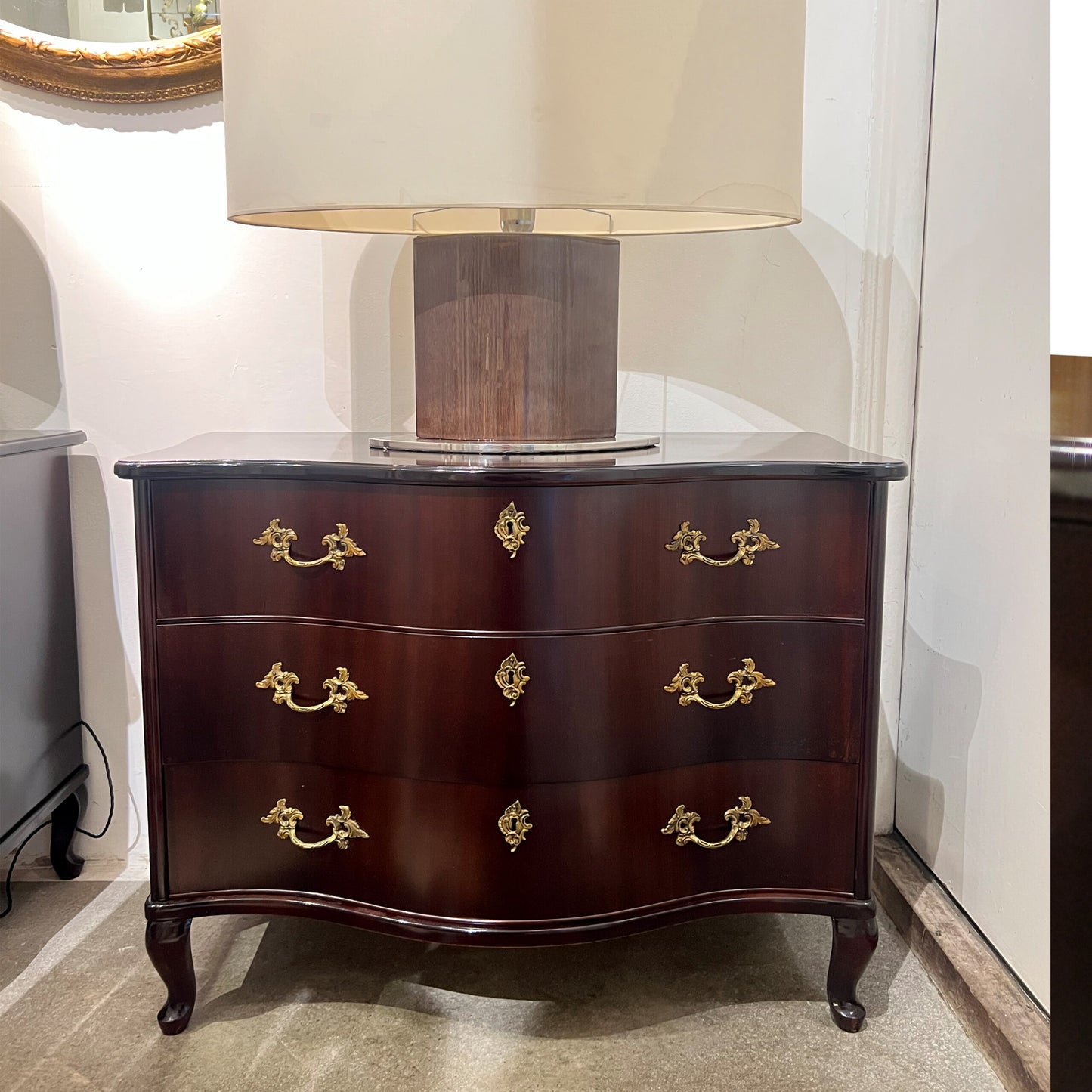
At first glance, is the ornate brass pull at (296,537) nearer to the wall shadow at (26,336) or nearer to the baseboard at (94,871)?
the wall shadow at (26,336)

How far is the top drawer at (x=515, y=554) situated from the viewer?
3.95 ft

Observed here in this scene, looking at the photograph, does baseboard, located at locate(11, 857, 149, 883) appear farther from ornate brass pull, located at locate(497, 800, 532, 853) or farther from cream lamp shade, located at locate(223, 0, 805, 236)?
cream lamp shade, located at locate(223, 0, 805, 236)

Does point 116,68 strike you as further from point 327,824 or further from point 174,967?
point 174,967

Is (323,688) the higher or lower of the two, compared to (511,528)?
lower

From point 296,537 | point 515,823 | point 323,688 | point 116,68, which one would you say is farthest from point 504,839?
point 116,68

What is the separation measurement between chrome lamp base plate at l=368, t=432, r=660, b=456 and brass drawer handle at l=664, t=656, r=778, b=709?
29 centimetres

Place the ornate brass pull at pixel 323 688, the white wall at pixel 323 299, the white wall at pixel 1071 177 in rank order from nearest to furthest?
1. the white wall at pixel 1071 177
2. the ornate brass pull at pixel 323 688
3. the white wall at pixel 323 299

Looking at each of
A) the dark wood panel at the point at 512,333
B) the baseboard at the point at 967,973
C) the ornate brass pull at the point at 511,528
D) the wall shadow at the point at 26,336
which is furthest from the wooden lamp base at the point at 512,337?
the baseboard at the point at 967,973

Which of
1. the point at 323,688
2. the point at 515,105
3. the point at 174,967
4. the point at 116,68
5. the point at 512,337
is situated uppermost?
the point at 116,68

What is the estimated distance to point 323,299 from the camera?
1725mm

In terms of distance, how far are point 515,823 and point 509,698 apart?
16 cm

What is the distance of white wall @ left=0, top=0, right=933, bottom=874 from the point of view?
1.68 m

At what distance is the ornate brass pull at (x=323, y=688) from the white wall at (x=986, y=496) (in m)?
0.84

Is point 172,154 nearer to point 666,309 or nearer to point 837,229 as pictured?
point 666,309
